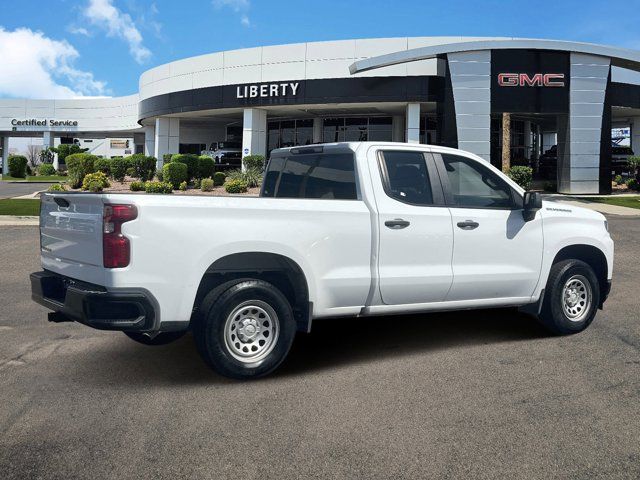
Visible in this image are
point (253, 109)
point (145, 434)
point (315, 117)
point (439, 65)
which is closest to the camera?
point (145, 434)

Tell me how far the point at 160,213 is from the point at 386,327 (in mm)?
3209

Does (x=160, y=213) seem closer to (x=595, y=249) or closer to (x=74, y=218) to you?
(x=74, y=218)

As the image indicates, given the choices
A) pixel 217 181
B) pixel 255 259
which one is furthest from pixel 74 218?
pixel 217 181

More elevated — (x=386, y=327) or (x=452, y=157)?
(x=452, y=157)

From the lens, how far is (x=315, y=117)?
136ft

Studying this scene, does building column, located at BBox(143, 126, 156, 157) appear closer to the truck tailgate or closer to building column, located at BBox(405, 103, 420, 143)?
A: building column, located at BBox(405, 103, 420, 143)

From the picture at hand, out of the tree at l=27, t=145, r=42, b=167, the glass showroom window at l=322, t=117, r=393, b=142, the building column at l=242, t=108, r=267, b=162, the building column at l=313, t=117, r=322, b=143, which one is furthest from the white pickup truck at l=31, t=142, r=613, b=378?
the tree at l=27, t=145, r=42, b=167

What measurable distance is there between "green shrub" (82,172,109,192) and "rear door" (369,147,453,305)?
25.7 meters

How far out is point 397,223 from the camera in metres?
5.15

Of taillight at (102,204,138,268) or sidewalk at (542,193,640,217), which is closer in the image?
taillight at (102,204,138,268)

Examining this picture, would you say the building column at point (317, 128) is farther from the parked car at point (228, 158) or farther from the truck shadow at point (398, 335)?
the truck shadow at point (398, 335)

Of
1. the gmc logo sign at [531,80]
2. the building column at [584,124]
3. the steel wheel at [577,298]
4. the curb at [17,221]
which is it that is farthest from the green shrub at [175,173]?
the steel wheel at [577,298]

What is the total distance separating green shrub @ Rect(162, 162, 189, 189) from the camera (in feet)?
96.2

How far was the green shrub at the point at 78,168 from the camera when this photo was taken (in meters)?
31.1
